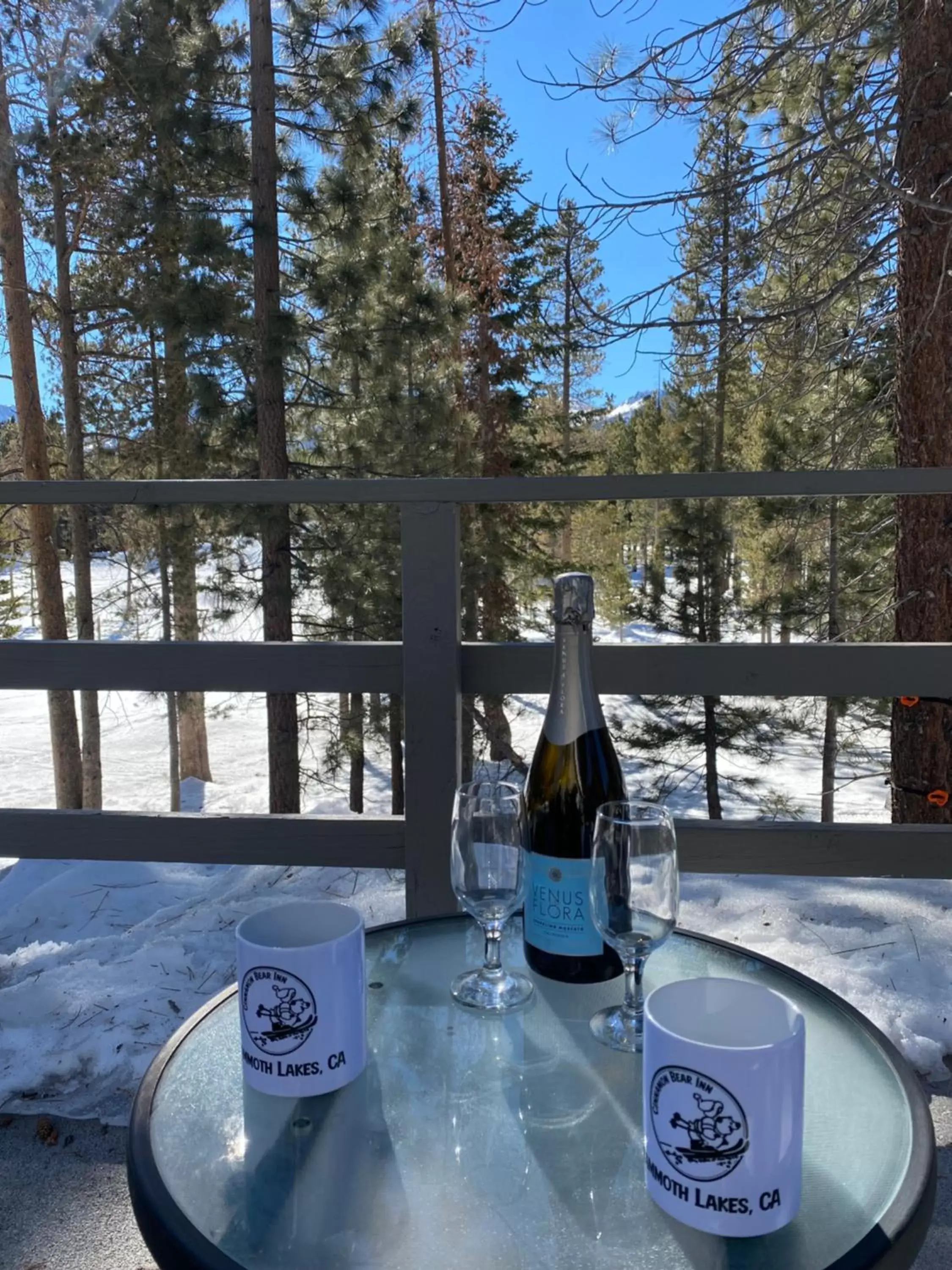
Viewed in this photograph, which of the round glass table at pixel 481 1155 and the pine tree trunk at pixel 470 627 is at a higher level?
the round glass table at pixel 481 1155

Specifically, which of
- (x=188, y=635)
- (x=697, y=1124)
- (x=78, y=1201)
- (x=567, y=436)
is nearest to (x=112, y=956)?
(x=78, y=1201)

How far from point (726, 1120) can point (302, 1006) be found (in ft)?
1.06

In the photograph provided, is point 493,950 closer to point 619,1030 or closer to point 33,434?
point 619,1030

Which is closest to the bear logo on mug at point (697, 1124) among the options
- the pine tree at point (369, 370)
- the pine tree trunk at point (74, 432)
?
the pine tree at point (369, 370)

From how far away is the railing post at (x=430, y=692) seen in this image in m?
1.62

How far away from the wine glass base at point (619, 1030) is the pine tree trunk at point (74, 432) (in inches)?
317

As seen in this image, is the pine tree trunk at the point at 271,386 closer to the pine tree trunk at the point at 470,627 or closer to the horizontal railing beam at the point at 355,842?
the pine tree trunk at the point at 470,627

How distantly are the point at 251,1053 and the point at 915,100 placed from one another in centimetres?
373

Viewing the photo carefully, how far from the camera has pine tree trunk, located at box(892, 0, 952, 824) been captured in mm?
3143

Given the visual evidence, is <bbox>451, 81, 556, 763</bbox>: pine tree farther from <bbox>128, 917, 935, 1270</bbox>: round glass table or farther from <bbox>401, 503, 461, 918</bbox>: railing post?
<bbox>128, 917, 935, 1270</bbox>: round glass table

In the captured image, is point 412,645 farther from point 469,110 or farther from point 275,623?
point 469,110

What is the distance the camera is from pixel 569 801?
92 centimetres

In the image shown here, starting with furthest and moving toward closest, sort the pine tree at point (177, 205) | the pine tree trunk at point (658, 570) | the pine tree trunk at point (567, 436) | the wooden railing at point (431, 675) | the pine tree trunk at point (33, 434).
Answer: the pine tree trunk at point (567, 436)
the pine tree trunk at point (658, 570)
the pine tree trunk at point (33, 434)
the pine tree at point (177, 205)
the wooden railing at point (431, 675)

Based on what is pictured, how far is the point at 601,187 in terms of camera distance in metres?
3.15
